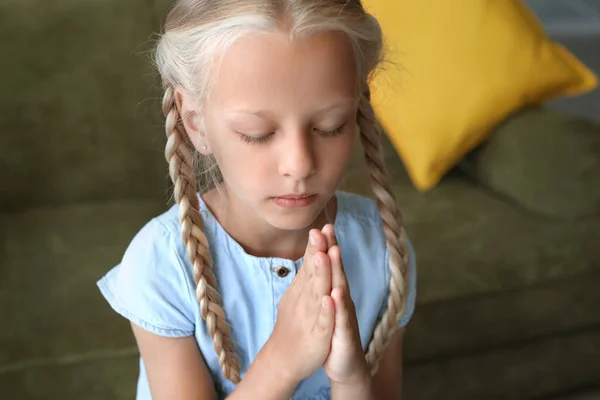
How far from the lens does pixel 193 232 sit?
0.96 metres

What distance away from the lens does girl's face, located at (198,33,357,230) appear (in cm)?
80

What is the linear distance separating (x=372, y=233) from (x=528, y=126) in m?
0.89

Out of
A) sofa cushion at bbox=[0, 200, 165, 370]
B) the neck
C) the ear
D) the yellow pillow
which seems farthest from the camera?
the yellow pillow

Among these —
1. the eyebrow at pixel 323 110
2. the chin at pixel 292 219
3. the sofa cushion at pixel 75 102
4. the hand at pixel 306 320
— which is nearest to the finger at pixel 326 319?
the hand at pixel 306 320

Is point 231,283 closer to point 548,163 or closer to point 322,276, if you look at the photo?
point 322,276

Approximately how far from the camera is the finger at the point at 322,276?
809 millimetres

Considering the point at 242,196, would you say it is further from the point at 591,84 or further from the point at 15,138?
the point at 591,84

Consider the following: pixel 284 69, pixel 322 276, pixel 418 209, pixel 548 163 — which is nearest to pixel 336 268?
pixel 322 276

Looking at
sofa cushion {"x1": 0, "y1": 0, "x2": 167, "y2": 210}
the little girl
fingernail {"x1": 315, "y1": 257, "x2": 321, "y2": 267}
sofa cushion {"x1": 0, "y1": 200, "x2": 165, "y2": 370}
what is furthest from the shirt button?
sofa cushion {"x1": 0, "y1": 0, "x2": 167, "y2": 210}

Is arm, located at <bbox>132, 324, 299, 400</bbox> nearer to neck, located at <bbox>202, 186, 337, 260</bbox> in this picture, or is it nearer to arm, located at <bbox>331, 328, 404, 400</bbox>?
neck, located at <bbox>202, 186, 337, 260</bbox>

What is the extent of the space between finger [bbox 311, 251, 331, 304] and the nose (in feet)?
0.33

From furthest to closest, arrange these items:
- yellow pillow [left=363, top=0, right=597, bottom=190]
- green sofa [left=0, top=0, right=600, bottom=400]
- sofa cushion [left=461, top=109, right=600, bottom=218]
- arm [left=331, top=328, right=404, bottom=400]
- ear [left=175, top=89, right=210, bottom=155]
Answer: yellow pillow [left=363, top=0, right=597, bottom=190] → sofa cushion [left=461, top=109, right=600, bottom=218] → green sofa [left=0, top=0, right=600, bottom=400] → arm [left=331, top=328, right=404, bottom=400] → ear [left=175, top=89, right=210, bottom=155]

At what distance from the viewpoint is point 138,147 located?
185 cm

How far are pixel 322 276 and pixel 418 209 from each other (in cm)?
100
